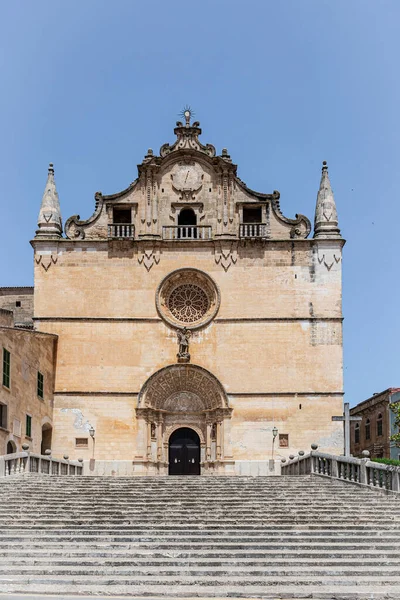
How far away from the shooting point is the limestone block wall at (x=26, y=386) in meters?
26.8

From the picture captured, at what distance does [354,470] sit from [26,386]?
1279 cm

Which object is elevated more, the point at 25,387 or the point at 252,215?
the point at 252,215

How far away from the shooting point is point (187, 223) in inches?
1320

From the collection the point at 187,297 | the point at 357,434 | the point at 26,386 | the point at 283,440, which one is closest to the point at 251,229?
the point at 187,297

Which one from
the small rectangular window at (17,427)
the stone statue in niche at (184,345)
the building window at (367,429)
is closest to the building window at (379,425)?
the building window at (367,429)

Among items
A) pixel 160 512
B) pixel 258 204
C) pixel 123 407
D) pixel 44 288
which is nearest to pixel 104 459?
pixel 123 407

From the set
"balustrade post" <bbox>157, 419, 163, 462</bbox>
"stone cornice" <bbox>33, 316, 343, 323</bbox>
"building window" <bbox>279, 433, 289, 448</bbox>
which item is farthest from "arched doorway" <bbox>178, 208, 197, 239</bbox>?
"building window" <bbox>279, 433, 289, 448</bbox>

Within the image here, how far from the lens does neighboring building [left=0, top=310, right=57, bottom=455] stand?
26.6 metres

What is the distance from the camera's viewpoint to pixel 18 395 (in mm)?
27609

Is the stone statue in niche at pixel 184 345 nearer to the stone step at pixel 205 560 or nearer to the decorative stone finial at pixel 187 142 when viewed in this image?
the decorative stone finial at pixel 187 142

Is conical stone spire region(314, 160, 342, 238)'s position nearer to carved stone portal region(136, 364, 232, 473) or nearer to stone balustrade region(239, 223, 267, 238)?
stone balustrade region(239, 223, 267, 238)

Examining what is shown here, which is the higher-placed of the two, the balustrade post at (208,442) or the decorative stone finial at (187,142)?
the decorative stone finial at (187,142)

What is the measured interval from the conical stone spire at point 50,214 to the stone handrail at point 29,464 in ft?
32.0

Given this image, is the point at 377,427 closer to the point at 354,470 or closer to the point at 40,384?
the point at 40,384
